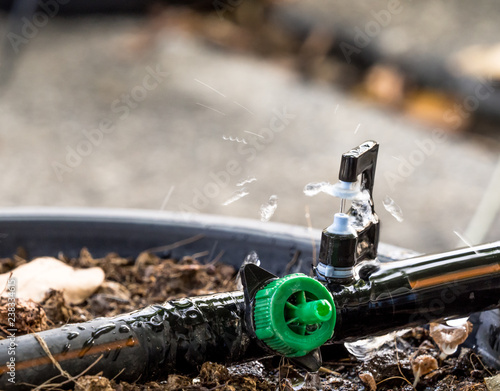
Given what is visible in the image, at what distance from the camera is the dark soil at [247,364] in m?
0.61

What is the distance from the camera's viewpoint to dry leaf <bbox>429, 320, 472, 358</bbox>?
708mm

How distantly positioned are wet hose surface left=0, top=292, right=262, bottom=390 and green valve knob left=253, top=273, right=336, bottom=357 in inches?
Result: 1.6

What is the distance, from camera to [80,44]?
3699 millimetres

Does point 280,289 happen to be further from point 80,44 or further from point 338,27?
point 80,44

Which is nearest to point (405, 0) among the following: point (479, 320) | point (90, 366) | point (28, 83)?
point (28, 83)

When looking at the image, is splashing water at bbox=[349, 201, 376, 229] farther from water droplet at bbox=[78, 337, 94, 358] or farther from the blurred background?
the blurred background

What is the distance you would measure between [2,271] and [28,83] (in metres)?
2.52

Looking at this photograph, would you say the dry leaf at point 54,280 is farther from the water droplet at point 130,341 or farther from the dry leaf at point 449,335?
the dry leaf at point 449,335

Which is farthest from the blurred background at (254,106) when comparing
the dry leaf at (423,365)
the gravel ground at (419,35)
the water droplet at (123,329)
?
the water droplet at (123,329)

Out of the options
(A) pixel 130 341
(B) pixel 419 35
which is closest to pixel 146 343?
(A) pixel 130 341

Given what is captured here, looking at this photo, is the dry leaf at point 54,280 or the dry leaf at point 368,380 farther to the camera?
the dry leaf at point 54,280

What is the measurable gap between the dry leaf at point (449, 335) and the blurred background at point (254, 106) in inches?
41.5

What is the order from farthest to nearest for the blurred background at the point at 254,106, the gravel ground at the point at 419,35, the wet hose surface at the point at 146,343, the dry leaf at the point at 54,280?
the gravel ground at the point at 419,35, the blurred background at the point at 254,106, the dry leaf at the point at 54,280, the wet hose surface at the point at 146,343

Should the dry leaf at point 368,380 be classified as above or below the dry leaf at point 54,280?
above
